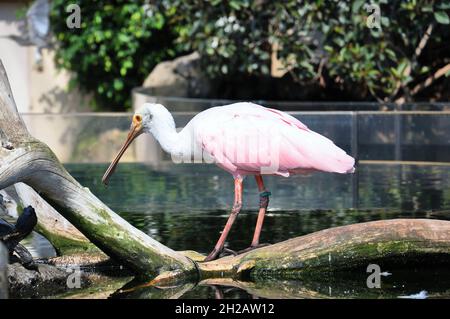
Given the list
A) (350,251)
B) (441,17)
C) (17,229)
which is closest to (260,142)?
(350,251)

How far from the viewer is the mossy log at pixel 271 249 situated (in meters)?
6.97

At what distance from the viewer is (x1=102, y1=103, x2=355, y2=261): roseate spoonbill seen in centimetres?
788

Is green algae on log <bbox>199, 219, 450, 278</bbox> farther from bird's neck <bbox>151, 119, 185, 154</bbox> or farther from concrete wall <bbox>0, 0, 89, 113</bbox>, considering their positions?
concrete wall <bbox>0, 0, 89, 113</bbox>

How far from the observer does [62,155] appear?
40.9ft

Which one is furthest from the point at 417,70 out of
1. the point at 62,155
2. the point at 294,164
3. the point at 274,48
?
the point at 294,164

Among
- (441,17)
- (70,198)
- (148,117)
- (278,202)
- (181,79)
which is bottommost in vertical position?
(278,202)

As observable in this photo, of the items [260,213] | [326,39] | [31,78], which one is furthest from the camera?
[31,78]

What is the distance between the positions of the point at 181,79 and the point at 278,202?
17.2ft

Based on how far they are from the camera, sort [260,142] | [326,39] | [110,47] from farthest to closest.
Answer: [110,47]
[326,39]
[260,142]

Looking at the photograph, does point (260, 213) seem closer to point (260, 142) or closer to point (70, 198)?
point (260, 142)

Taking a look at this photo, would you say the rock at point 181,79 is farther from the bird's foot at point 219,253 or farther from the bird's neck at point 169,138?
the bird's foot at point 219,253

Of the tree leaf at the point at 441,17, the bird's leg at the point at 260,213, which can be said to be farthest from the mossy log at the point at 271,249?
the tree leaf at the point at 441,17

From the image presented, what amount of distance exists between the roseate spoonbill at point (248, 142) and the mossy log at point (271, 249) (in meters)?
0.50

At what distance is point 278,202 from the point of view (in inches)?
420
